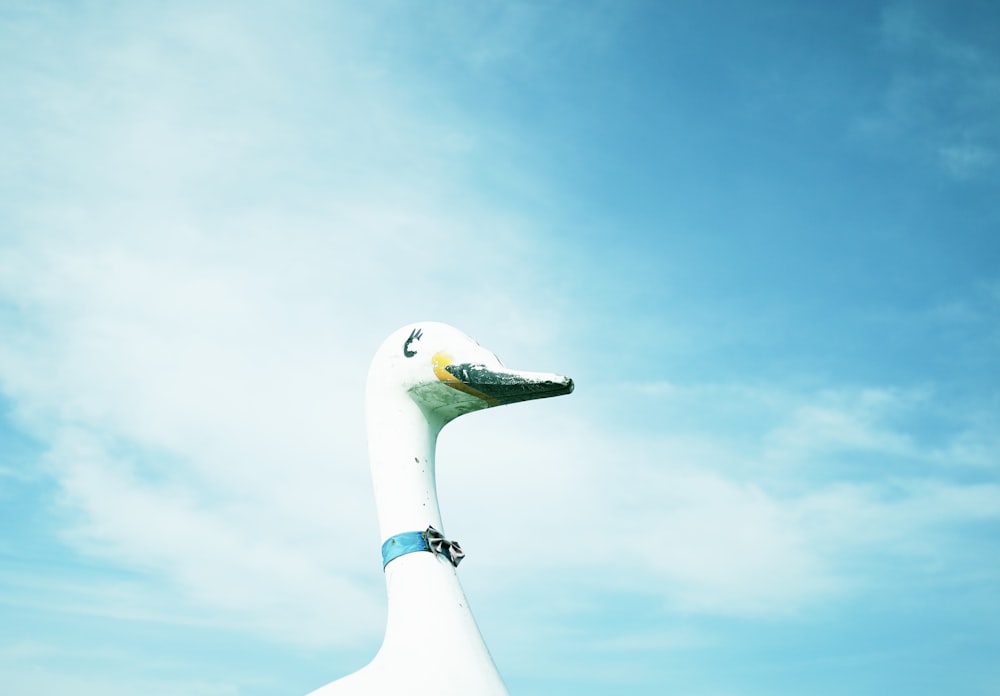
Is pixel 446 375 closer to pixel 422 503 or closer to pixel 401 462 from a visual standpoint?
pixel 401 462

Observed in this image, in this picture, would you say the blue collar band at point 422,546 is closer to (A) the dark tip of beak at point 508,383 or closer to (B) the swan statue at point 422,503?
(B) the swan statue at point 422,503

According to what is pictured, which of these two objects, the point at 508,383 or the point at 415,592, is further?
the point at 508,383

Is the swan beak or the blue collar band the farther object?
the swan beak

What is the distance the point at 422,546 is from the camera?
293 inches

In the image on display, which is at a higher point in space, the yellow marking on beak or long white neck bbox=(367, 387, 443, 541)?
the yellow marking on beak

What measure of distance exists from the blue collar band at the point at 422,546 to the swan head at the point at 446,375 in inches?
44.0

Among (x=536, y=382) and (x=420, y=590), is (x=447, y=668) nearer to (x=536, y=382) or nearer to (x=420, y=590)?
(x=420, y=590)

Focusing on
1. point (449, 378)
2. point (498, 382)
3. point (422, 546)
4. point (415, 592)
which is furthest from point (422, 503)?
point (498, 382)

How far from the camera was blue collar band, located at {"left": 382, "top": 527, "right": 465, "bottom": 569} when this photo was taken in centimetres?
745

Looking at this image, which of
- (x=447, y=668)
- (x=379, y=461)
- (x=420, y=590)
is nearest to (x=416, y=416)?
(x=379, y=461)

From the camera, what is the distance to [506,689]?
7031 millimetres

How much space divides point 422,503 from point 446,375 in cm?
108

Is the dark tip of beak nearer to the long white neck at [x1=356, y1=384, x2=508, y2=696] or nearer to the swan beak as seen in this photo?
the swan beak

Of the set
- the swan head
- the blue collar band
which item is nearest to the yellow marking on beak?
the swan head
